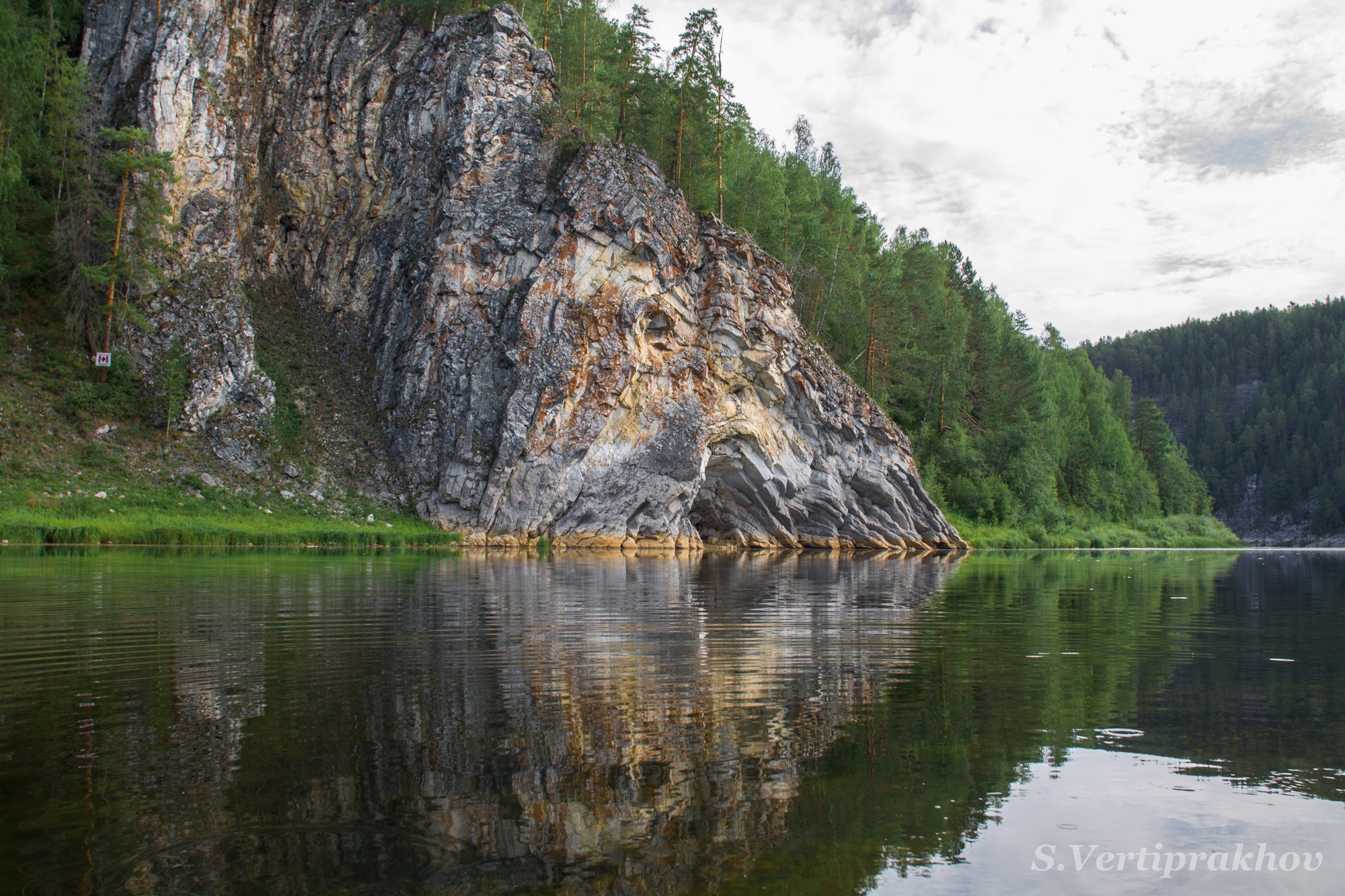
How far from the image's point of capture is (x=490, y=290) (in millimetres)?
41844

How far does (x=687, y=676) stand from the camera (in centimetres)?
842

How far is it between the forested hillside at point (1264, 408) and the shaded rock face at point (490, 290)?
10060 centimetres

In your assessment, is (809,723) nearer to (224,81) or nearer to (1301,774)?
(1301,774)

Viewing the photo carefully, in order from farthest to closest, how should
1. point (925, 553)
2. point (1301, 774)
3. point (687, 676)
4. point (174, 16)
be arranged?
point (925, 553)
point (174, 16)
point (687, 676)
point (1301, 774)

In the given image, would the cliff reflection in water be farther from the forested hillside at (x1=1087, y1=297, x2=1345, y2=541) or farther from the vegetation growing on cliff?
A: the forested hillside at (x1=1087, y1=297, x2=1345, y2=541)

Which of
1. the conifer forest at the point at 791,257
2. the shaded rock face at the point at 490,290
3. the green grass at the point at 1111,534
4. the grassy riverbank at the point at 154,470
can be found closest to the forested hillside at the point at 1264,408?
the green grass at the point at 1111,534

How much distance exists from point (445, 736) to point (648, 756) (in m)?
1.51

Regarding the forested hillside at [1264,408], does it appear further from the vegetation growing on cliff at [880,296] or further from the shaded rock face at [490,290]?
the shaded rock face at [490,290]

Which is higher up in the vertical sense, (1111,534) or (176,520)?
(176,520)

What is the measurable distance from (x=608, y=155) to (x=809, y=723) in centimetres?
4153

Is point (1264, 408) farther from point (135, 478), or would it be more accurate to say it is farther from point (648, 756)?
point (648, 756)

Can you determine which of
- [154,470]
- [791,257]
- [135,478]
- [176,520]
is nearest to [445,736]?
[176,520]

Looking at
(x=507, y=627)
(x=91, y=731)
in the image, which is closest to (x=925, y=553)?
(x=507, y=627)

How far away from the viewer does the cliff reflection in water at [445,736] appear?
12.9ft
